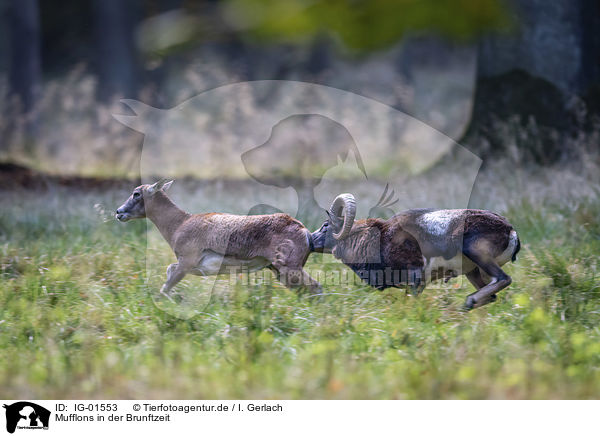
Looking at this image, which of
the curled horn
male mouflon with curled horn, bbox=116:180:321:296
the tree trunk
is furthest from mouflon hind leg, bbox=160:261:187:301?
the tree trunk

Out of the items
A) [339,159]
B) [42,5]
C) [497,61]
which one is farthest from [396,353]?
[42,5]

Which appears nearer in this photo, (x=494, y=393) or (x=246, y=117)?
(x=494, y=393)

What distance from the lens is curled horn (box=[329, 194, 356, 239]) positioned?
5316 mm

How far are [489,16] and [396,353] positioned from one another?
5953mm

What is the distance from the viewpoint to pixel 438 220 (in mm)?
5332

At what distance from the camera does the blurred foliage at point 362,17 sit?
7923 millimetres

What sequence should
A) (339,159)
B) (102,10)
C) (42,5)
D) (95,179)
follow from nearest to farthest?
(339,159) < (95,179) < (102,10) < (42,5)

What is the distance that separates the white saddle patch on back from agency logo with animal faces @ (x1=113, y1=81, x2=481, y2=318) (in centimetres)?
43

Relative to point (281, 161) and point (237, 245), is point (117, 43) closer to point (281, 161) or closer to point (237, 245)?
point (281, 161)

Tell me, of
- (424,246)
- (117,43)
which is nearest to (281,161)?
(424,246)

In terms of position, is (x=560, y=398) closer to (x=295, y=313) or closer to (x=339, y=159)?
(x=295, y=313)
